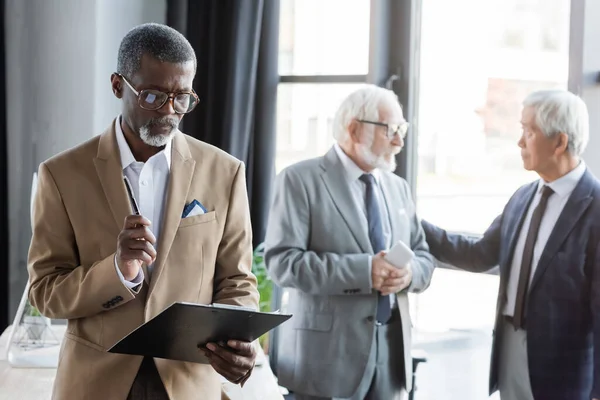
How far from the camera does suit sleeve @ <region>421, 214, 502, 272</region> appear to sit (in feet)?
10.4

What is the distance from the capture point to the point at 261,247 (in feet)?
13.5

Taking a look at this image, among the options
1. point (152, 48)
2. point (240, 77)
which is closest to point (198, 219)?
point (152, 48)

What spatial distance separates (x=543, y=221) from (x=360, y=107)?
82 centimetres

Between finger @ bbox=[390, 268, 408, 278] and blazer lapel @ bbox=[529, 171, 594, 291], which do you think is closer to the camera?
blazer lapel @ bbox=[529, 171, 594, 291]

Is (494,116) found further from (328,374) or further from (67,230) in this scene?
(67,230)

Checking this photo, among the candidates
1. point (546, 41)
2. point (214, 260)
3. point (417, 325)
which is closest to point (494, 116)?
point (546, 41)

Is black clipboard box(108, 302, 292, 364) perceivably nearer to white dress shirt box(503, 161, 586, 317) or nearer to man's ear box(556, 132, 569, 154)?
white dress shirt box(503, 161, 586, 317)

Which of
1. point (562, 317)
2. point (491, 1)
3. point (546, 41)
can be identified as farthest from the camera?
point (491, 1)

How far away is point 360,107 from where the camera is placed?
3.18 m

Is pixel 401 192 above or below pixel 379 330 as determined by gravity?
above

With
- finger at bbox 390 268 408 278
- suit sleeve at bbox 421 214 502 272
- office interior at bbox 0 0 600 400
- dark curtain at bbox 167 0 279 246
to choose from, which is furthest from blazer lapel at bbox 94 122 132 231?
dark curtain at bbox 167 0 279 246

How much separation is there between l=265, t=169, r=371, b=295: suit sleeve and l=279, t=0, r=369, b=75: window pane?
1.37 metres

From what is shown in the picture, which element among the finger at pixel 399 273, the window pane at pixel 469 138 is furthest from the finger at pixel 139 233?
the window pane at pixel 469 138

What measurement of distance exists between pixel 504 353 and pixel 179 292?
155 cm
